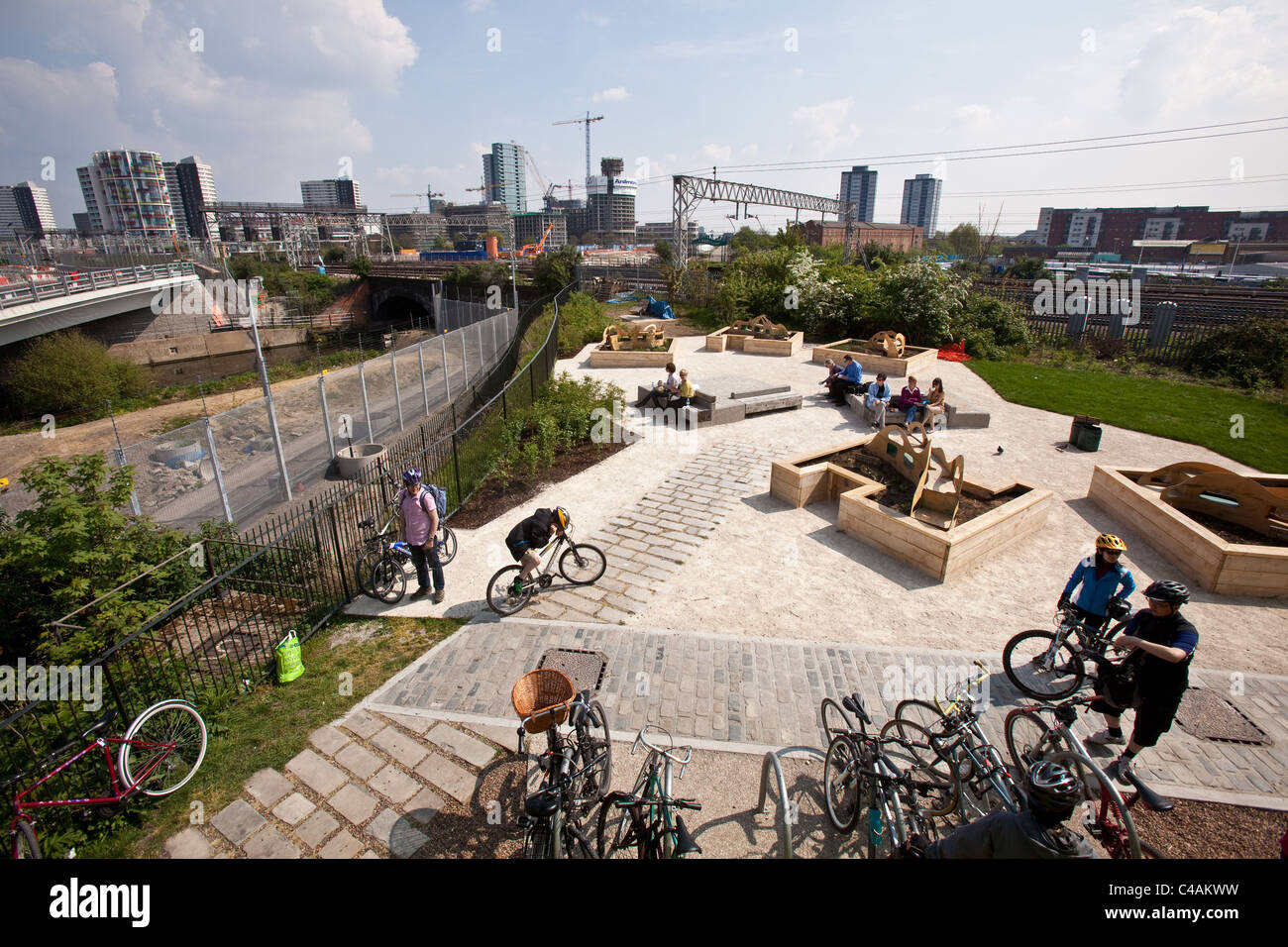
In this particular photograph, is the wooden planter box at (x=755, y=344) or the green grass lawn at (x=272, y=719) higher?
the wooden planter box at (x=755, y=344)

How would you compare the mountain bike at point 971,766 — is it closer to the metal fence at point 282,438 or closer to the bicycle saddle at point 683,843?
the bicycle saddle at point 683,843

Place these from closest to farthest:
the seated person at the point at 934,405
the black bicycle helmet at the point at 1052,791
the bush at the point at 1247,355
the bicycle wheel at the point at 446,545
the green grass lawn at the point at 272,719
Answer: the black bicycle helmet at the point at 1052,791 → the green grass lawn at the point at 272,719 → the bicycle wheel at the point at 446,545 → the seated person at the point at 934,405 → the bush at the point at 1247,355

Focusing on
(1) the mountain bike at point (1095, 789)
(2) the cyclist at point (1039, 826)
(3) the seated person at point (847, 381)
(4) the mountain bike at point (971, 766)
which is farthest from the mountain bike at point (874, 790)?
(3) the seated person at point (847, 381)

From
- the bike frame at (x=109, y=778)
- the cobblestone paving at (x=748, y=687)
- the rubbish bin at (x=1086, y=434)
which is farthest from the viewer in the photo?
the rubbish bin at (x=1086, y=434)

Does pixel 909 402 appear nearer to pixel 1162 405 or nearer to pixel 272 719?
pixel 1162 405

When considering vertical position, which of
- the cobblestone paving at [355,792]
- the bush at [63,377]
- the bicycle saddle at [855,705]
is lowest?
the bush at [63,377]

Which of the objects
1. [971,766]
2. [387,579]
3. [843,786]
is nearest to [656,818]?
[843,786]

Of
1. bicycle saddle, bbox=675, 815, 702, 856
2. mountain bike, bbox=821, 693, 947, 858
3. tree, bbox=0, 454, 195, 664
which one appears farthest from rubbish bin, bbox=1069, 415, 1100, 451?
tree, bbox=0, 454, 195, 664

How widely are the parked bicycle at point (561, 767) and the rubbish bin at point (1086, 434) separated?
12405 mm

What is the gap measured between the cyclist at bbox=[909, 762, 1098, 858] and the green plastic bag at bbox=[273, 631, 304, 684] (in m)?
6.24

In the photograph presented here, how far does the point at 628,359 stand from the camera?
818 inches

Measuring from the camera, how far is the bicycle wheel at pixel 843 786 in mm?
4168
